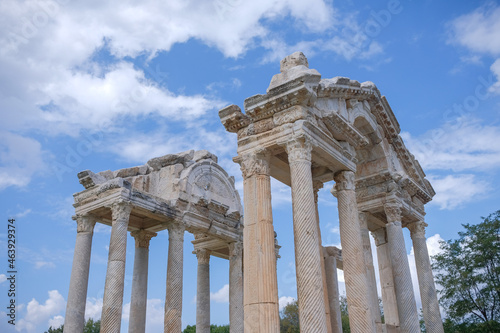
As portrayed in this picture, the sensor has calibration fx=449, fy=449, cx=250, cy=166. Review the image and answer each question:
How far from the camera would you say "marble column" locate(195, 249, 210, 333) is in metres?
24.5

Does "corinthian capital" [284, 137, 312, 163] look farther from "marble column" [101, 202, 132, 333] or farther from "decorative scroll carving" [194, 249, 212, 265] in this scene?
"decorative scroll carving" [194, 249, 212, 265]

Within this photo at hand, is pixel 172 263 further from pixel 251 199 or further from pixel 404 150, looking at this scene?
pixel 404 150

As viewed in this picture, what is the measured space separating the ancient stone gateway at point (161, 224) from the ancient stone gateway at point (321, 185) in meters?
7.07

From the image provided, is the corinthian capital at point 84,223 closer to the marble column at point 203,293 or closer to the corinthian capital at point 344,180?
the marble column at point 203,293

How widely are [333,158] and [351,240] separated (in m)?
2.85

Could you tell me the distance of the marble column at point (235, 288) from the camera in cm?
2398

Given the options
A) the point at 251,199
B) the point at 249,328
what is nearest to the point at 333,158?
the point at 251,199

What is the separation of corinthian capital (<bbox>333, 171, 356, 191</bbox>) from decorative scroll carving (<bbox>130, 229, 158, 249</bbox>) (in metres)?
12.2

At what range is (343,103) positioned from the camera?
17.0 m

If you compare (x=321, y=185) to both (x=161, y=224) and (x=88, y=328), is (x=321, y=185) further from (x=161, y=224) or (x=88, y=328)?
(x=88, y=328)

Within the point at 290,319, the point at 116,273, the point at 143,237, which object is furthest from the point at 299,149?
the point at 290,319

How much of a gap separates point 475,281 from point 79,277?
2388 cm

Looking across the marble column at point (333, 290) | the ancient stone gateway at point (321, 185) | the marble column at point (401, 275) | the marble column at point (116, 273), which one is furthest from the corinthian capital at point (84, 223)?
the marble column at point (401, 275)

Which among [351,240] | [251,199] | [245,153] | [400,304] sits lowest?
[400,304]
